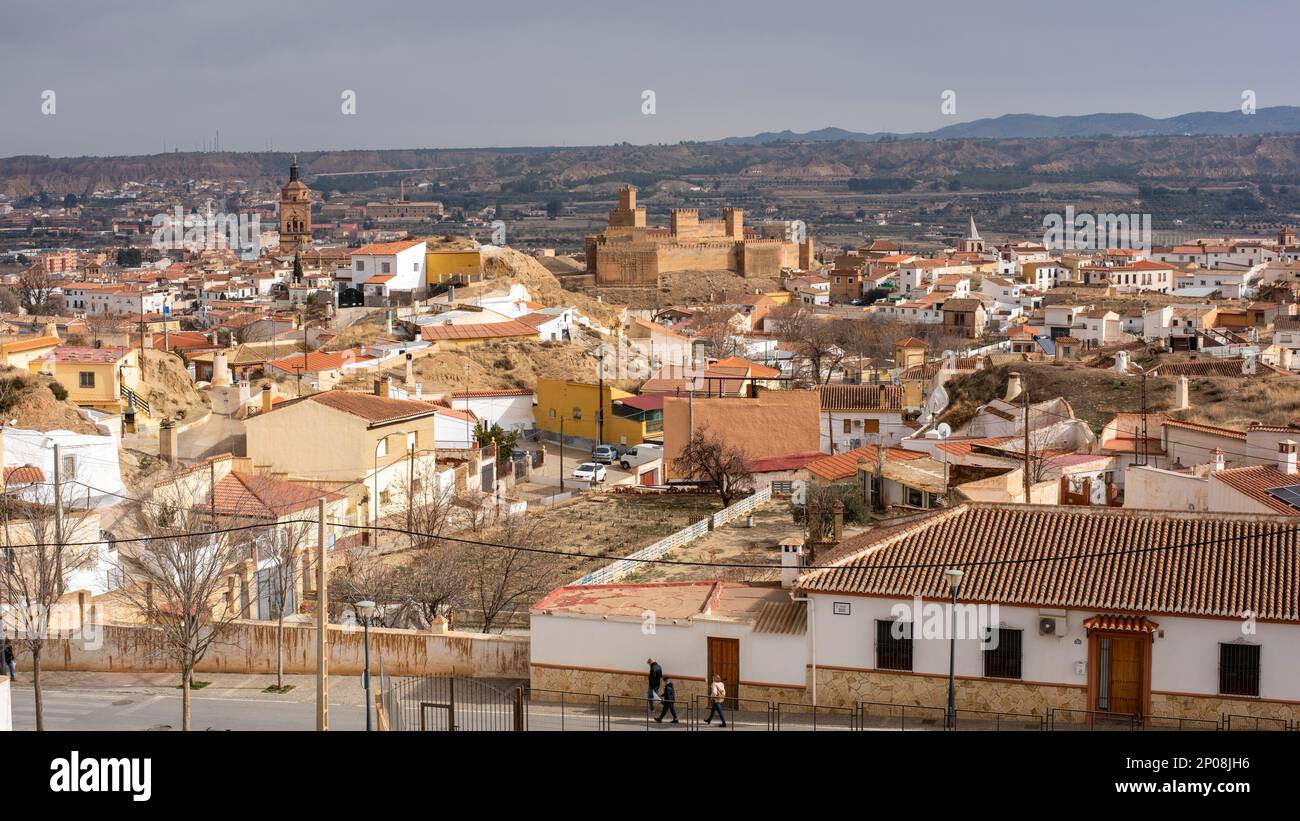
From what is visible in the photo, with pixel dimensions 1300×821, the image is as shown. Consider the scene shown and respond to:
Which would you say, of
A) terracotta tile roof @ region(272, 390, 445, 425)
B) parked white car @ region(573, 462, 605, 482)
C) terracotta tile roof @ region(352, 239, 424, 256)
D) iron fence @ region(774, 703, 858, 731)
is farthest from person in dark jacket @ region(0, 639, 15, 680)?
terracotta tile roof @ region(352, 239, 424, 256)

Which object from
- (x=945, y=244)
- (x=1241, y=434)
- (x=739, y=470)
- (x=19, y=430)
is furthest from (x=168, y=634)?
(x=945, y=244)

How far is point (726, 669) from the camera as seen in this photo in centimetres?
1285

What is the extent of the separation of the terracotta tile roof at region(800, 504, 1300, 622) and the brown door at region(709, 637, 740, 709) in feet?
2.75

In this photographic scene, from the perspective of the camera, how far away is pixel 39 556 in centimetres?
1340

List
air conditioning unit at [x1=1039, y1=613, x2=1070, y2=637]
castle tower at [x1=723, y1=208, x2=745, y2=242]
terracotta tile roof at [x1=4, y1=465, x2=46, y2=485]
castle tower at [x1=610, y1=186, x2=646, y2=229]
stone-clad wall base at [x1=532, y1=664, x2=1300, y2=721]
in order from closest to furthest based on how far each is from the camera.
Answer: stone-clad wall base at [x1=532, y1=664, x2=1300, y2=721], air conditioning unit at [x1=1039, y1=613, x2=1070, y2=637], terracotta tile roof at [x1=4, y1=465, x2=46, y2=485], castle tower at [x1=610, y1=186, x2=646, y2=229], castle tower at [x1=723, y1=208, x2=745, y2=242]

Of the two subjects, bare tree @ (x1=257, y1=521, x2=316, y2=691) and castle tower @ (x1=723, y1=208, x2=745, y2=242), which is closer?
bare tree @ (x1=257, y1=521, x2=316, y2=691)

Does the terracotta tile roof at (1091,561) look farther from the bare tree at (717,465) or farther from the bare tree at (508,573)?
the bare tree at (717,465)

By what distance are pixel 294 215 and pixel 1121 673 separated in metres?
87.8

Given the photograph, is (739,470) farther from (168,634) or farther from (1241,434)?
(168,634)

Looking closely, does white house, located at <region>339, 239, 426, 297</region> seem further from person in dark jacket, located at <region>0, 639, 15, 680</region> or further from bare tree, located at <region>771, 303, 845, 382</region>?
person in dark jacket, located at <region>0, 639, 15, 680</region>

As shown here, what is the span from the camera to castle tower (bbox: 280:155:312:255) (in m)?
92.9
